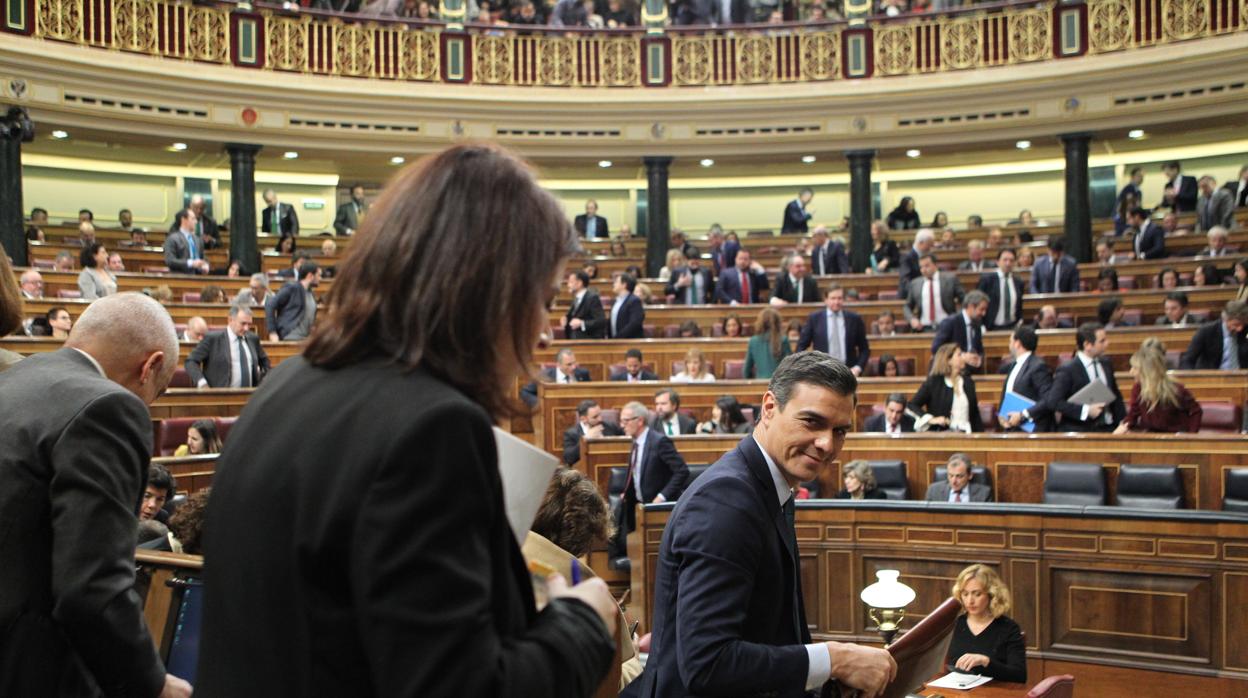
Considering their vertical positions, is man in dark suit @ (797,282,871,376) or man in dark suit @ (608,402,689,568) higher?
man in dark suit @ (797,282,871,376)

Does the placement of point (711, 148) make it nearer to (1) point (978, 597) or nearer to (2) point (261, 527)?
(1) point (978, 597)

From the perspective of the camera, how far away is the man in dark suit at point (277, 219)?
15.2 m

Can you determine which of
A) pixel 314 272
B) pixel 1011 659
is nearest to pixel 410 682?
pixel 1011 659

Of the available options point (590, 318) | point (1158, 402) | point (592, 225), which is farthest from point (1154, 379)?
point (592, 225)

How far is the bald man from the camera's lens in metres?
1.78

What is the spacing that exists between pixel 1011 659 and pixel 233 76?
39.5 feet

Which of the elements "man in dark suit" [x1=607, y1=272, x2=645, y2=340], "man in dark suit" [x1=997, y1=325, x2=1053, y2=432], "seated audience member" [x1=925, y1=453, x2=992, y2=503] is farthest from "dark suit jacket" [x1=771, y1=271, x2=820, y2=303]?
"seated audience member" [x1=925, y1=453, x2=992, y2=503]

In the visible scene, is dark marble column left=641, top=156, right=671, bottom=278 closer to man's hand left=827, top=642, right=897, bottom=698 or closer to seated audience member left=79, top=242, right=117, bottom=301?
seated audience member left=79, top=242, right=117, bottom=301

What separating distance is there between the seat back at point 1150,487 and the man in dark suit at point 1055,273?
16.2ft

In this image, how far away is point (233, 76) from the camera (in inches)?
547

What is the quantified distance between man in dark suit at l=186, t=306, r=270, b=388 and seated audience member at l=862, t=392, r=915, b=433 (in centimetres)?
429

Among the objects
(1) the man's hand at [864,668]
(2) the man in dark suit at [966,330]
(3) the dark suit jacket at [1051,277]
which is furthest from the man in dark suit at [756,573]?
(3) the dark suit jacket at [1051,277]

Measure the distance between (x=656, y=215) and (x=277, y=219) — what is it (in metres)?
4.81

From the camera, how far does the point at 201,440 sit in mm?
7301
